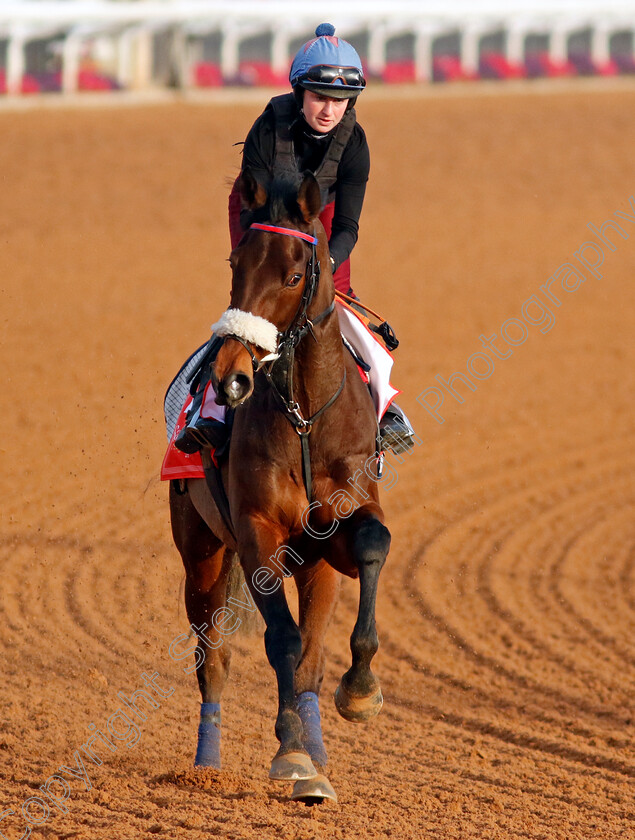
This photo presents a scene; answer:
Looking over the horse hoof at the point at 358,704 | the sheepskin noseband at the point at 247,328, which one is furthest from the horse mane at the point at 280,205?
the horse hoof at the point at 358,704

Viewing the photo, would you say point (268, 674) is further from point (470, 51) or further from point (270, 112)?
point (470, 51)

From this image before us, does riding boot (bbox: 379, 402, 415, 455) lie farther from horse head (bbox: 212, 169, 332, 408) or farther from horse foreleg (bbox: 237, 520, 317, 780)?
horse head (bbox: 212, 169, 332, 408)

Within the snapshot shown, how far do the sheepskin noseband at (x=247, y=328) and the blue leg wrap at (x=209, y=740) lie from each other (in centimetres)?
252

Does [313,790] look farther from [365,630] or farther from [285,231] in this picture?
[285,231]

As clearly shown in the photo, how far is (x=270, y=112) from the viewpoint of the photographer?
510 cm

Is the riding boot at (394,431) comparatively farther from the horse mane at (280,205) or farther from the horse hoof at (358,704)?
the horse mane at (280,205)

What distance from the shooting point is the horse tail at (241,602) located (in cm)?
628

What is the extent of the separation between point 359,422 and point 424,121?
26.7m

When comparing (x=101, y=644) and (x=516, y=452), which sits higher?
(x=516, y=452)

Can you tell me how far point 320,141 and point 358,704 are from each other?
2.53 meters

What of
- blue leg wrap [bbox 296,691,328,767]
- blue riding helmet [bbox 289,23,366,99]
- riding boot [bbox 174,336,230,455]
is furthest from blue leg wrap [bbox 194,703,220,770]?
blue riding helmet [bbox 289,23,366,99]

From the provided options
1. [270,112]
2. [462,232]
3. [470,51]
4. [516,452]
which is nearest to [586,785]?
[270,112]

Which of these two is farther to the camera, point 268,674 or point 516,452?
point 516,452

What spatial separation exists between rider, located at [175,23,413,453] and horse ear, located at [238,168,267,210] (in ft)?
0.47
